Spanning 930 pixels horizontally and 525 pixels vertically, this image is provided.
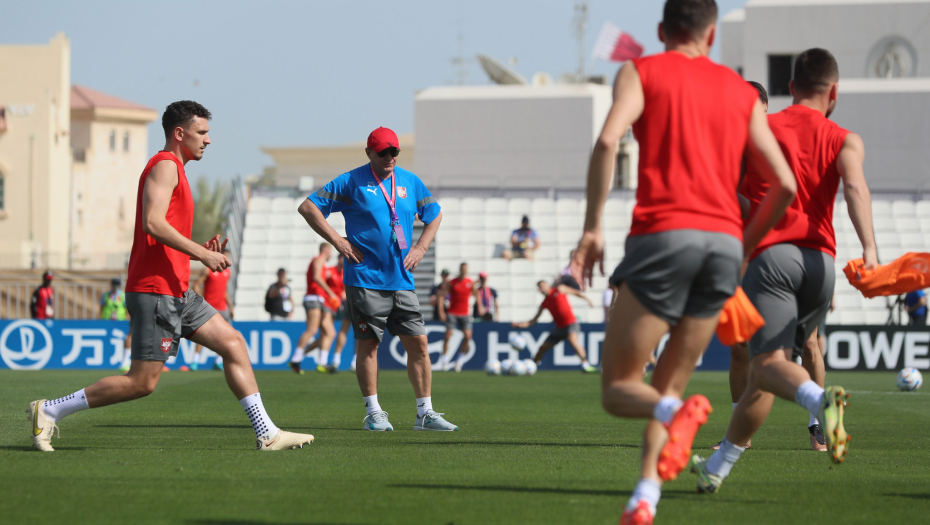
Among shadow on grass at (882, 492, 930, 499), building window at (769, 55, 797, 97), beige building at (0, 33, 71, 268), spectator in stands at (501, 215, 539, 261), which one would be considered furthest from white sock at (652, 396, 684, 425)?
beige building at (0, 33, 71, 268)

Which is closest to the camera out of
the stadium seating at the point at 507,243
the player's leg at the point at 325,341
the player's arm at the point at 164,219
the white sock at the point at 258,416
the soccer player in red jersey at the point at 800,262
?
the soccer player in red jersey at the point at 800,262

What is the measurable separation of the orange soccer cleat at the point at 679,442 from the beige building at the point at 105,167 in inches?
2650

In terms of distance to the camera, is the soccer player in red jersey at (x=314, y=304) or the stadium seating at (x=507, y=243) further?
the stadium seating at (x=507, y=243)

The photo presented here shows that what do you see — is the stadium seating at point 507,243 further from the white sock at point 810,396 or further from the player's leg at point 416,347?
the white sock at point 810,396

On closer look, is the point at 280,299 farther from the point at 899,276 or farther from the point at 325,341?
the point at 899,276

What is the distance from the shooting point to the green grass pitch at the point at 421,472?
4.34 metres

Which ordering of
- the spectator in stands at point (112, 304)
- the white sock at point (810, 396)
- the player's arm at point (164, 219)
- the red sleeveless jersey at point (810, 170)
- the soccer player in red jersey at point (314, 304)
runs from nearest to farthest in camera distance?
1. the white sock at point (810, 396)
2. the red sleeveless jersey at point (810, 170)
3. the player's arm at point (164, 219)
4. the soccer player in red jersey at point (314, 304)
5. the spectator in stands at point (112, 304)

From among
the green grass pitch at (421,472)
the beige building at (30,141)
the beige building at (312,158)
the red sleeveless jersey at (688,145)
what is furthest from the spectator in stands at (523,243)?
the beige building at (312,158)

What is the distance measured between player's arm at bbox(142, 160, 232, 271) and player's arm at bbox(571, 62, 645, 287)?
103 inches

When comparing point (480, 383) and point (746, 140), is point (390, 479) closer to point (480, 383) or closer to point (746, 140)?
point (746, 140)

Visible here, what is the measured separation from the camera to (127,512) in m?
4.26

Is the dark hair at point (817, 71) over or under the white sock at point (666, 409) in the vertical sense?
over

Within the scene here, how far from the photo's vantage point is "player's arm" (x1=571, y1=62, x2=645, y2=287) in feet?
12.6

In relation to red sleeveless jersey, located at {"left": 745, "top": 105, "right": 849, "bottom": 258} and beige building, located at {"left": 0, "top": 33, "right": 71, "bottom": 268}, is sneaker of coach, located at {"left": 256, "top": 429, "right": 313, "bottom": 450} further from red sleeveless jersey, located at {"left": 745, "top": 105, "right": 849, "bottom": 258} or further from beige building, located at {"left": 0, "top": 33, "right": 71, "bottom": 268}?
beige building, located at {"left": 0, "top": 33, "right": 71, "bottom": 268}
